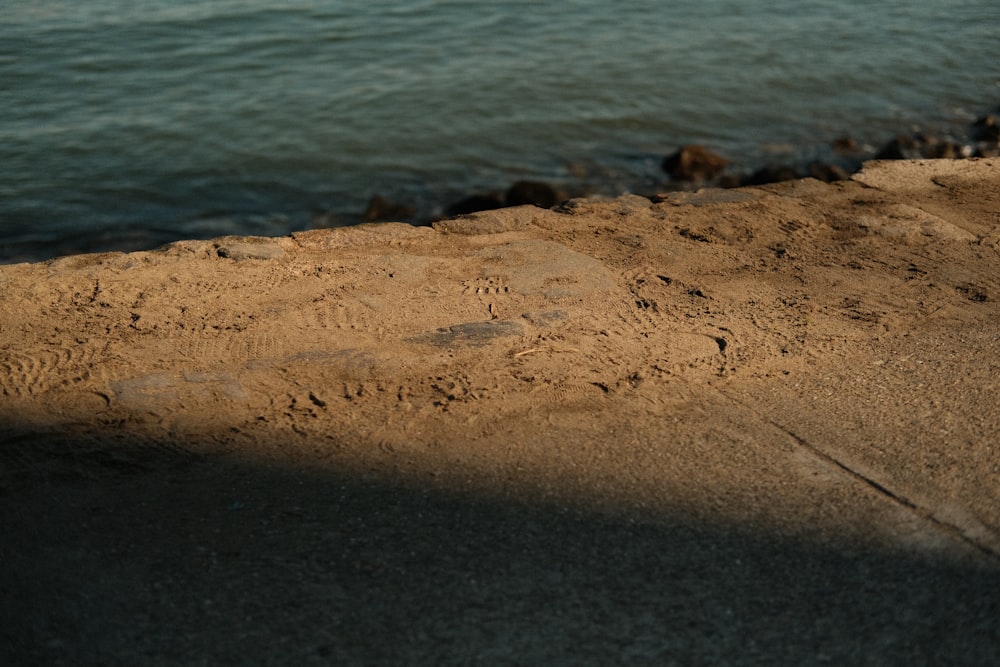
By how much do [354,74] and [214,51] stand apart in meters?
1.23

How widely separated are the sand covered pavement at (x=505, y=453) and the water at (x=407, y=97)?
1.78 metres

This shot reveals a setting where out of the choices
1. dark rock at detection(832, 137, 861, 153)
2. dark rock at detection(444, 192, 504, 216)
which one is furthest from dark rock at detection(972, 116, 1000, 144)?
dark rock at detection(444, 192, 504, 216)

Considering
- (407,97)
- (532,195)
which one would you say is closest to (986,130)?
(532,195)

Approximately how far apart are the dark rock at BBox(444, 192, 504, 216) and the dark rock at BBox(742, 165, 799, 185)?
5.09ft

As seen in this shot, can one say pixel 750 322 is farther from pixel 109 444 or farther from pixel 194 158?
pixel 194 158

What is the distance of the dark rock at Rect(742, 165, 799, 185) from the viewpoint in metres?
5.91

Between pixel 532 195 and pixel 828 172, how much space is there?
1722 mm

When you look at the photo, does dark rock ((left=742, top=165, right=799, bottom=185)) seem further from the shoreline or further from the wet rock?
the wet rock

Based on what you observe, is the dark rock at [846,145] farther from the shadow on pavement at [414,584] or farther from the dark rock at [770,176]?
the shadow on pavement at [414,584]

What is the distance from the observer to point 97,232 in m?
5.23

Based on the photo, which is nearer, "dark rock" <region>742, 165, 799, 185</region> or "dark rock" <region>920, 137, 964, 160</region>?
"dark rock" <region>742, 165, 799, 185</region>

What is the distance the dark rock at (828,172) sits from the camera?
18.3ft

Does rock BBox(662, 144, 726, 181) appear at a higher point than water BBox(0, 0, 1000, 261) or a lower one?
lower

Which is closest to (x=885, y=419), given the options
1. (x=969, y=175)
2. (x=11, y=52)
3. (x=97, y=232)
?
(x=969, y=175)
